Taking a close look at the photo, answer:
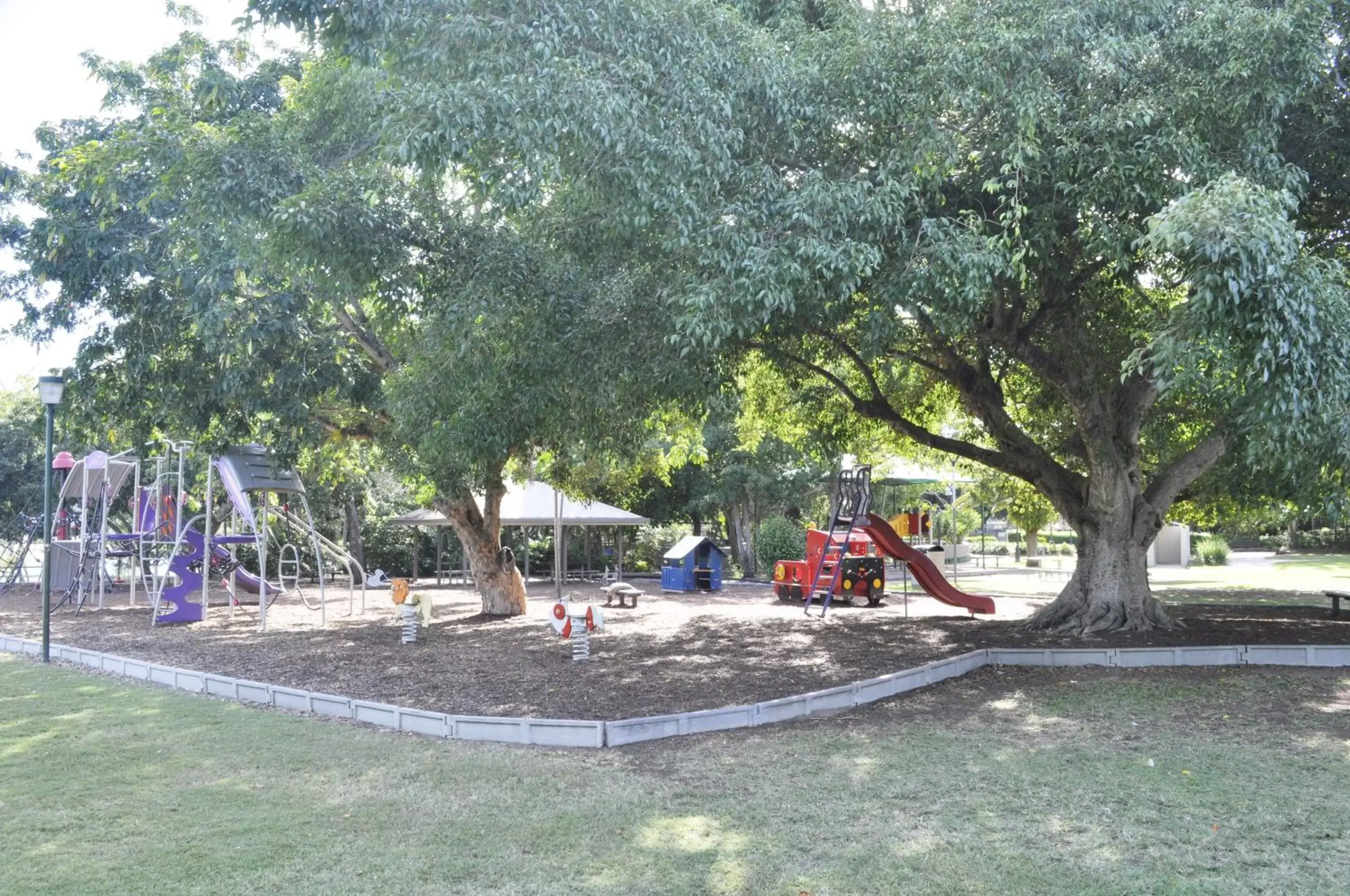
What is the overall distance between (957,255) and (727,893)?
595 centimetres

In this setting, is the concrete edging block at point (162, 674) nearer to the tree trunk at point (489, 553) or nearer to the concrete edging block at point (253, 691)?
the concrete edging block at point (253, 691)

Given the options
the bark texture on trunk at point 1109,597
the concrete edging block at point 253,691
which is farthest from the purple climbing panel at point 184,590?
the bark texture on trunk at point 1109,597

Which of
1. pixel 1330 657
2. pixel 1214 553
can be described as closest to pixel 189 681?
pixel 1330 657

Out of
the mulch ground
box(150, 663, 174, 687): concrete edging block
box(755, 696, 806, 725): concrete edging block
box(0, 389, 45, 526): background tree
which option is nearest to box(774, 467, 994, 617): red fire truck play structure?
the mulch ground

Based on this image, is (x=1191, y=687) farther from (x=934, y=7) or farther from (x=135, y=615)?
(x=135, y=615)

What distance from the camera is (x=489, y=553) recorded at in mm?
18094

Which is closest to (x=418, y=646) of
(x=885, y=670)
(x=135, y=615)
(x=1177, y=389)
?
(x=885, y=670)

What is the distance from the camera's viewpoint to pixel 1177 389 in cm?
820

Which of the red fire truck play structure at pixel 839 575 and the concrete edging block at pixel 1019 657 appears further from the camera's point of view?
the red fire truck play structure at pixel 839 575

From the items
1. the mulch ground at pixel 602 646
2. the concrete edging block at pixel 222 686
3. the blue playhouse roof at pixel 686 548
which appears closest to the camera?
the concrete edging block at pixel 222 686

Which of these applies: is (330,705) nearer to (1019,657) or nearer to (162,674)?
(162,674)

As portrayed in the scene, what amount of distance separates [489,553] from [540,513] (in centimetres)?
805

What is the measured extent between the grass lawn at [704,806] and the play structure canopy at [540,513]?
1656 centimetres

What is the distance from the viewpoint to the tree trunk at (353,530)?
29141 millimetres
